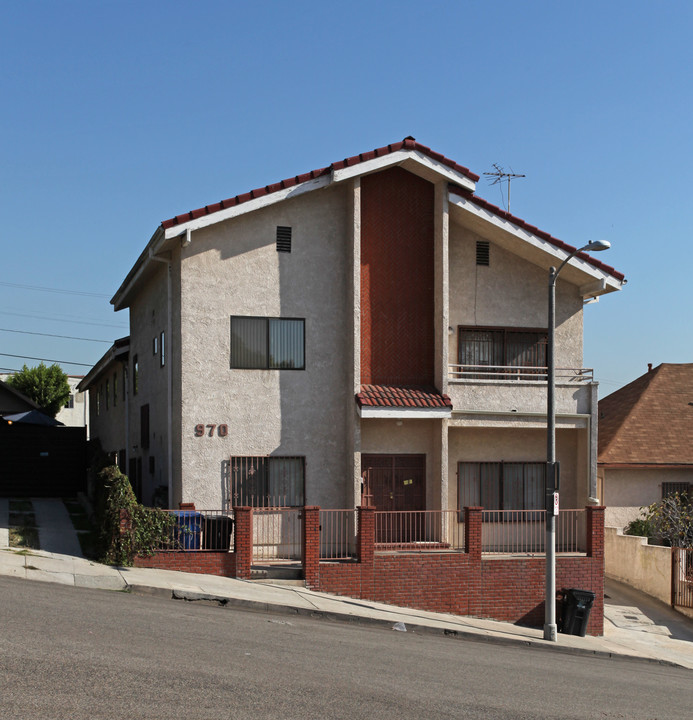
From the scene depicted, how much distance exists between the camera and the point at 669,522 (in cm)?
2491

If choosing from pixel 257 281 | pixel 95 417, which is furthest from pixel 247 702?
pixel 95 417

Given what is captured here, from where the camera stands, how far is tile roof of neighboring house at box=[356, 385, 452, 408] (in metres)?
20.7

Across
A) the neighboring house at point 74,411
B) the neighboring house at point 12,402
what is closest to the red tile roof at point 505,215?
the neighboring house at point 12,402

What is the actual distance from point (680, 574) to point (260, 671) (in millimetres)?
14793

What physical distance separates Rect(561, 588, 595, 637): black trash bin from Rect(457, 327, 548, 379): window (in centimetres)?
569

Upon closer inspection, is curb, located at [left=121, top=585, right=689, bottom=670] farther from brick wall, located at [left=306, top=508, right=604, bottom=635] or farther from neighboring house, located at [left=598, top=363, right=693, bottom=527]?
neighboring house, located at [left=598, top=363, right=693, bottom=527]

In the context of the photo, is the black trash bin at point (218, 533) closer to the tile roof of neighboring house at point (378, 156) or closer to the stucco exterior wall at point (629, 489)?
the tile roof of neighboring house at point (378, 156)

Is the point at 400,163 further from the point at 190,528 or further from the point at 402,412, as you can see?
the point at 190,528

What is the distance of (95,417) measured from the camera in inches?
1588

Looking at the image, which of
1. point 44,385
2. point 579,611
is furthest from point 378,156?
point 44,385

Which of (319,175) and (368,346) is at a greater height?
(319,175)

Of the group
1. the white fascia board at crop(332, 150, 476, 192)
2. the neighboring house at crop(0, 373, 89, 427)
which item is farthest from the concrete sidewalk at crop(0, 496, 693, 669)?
the neighboring house at crop(0, 373, 89, 427)

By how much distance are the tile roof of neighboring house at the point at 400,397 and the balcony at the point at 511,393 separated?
0.52 meters

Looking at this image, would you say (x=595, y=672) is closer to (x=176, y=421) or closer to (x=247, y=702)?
(x=247, y=702)
